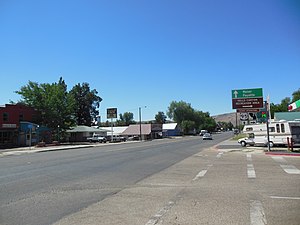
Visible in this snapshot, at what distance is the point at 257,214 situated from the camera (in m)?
6.57

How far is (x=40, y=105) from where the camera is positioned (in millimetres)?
60219

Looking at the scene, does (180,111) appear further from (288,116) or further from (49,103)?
(49,103)

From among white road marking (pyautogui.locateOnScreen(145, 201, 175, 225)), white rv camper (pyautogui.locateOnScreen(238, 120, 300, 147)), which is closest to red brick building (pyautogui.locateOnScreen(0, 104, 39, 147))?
white rv camper (pyautogui.locateOnScreen(238, 120, 300, 147))

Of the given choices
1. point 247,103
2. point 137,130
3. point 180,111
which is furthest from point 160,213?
point 180,111

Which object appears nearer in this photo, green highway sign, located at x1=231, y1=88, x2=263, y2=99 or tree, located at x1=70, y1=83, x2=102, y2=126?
green highway sign, located at x1=231, y1=88, x2=263, y2=99

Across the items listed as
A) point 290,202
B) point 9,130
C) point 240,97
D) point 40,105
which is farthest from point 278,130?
point 40,105

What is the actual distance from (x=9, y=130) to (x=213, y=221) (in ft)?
169

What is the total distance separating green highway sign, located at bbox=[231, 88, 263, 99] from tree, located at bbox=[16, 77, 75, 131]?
136 ft

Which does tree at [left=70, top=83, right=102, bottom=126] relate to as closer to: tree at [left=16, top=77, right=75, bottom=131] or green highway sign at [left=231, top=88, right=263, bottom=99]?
tree at [left=16, top=77, right=75, bottom=131]

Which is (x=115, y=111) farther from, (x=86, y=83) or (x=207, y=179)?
(x=207, y=179)

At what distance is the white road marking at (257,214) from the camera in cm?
603

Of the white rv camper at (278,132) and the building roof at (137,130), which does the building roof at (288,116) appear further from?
the building roof at (137,130)

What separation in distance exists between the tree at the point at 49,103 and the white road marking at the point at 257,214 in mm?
57049

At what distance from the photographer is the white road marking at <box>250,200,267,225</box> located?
19.8 feet
